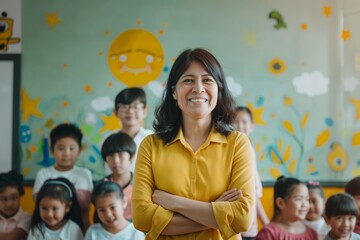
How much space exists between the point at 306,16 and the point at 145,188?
9.59 ft

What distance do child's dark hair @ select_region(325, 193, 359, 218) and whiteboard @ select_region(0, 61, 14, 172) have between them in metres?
2.50

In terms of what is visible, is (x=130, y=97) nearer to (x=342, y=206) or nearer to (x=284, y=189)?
(x=284, y=189)

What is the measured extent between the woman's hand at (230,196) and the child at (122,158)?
1.67m

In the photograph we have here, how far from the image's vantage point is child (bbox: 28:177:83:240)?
10.5ft

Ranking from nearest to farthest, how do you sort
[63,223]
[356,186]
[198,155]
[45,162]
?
[198,155], [63,223], [356,186], [45,162]

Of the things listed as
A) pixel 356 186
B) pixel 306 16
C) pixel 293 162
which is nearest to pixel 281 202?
pixel 356 186

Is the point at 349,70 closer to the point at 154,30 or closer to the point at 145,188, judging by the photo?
the point at 154,30

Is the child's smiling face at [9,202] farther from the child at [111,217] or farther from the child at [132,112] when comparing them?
the child at [132,112]

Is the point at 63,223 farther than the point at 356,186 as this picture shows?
No

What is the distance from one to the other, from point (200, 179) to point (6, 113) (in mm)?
2849

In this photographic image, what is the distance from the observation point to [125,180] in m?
3.32

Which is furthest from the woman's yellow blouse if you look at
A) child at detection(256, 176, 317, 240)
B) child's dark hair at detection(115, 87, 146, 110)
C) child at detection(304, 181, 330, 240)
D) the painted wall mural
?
the painted wall mural

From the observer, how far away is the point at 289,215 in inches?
127

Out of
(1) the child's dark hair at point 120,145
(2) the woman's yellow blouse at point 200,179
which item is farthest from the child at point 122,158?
(2) the woman's yellow blouse at point 200,179
